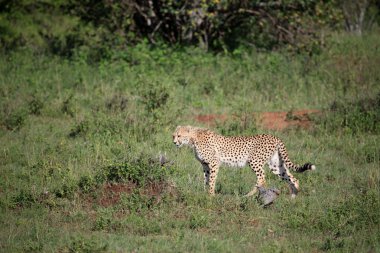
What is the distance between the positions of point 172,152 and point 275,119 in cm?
257

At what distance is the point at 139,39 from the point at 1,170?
24.3 ft

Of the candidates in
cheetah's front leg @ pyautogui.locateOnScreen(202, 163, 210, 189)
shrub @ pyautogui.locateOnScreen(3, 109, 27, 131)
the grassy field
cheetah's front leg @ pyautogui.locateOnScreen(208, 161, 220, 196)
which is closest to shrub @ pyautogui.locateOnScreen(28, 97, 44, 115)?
the grassy field

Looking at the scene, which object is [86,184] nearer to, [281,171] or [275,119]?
[281,171]

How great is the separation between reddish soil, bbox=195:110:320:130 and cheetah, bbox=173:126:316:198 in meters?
2.55

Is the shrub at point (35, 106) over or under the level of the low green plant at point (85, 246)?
under

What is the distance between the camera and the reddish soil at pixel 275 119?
1193 centimetres

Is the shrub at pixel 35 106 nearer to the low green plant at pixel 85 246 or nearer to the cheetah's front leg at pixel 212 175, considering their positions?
the cheetah's front leg at pixel 212 175

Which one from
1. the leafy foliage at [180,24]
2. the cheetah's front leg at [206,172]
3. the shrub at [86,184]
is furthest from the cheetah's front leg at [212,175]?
the leafy foliage at [180,24]

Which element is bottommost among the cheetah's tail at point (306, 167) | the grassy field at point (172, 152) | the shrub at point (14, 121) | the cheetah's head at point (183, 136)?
the shrub at point (14, 121)

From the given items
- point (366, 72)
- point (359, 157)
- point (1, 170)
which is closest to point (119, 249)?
point (1, 170)

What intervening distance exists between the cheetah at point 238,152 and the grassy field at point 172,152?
10.2 inches

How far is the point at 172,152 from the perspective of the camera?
10383 millimetres

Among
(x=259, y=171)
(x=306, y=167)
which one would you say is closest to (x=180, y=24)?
(x=259, y=171)

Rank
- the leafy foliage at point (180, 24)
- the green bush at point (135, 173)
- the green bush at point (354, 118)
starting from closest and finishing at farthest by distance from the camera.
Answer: the green bush at point (135, 173)
the green bush at point (354, 118)
the leafy foliage at point (180, 24)
